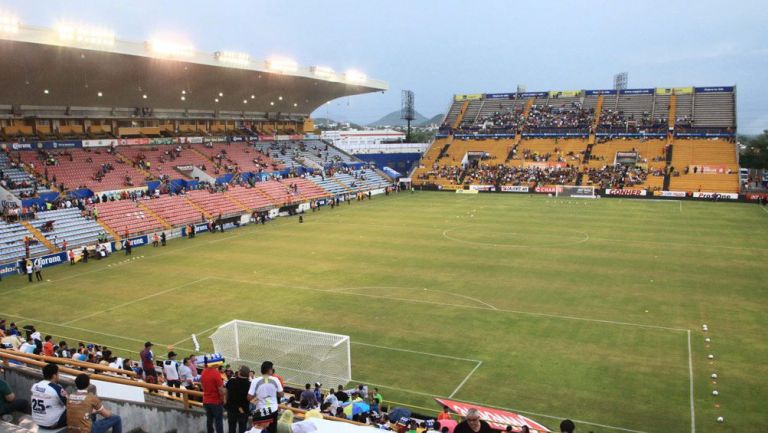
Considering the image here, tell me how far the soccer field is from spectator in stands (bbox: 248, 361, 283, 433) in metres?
6.80

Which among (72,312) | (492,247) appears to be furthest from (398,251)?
(72,312)

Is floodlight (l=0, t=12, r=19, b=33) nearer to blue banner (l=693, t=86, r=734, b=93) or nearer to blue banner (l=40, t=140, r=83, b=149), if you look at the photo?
blue banner (l=40, t=140, r=83, b=149)

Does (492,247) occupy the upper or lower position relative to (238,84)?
lower

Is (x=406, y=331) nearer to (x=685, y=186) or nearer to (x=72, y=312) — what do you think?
(x=72, y=312)

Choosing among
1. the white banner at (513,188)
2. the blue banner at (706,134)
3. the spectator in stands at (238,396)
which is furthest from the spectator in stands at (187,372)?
the blue banner at (706,134)

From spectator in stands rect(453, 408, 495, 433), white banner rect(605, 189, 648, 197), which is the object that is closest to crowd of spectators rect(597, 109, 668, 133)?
white banner rect(605, 189, 648, 197)

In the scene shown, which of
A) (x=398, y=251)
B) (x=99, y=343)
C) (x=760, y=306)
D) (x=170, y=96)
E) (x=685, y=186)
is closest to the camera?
(x=99, y=343)

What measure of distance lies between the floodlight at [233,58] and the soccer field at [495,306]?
1504 cm

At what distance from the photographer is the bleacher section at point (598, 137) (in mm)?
60312

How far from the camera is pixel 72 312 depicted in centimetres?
2152

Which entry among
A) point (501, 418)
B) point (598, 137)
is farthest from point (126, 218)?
point (598, 137)

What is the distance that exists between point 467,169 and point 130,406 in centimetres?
6352

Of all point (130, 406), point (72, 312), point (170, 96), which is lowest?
point (72, 312)

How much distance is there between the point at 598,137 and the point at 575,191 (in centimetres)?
1536
